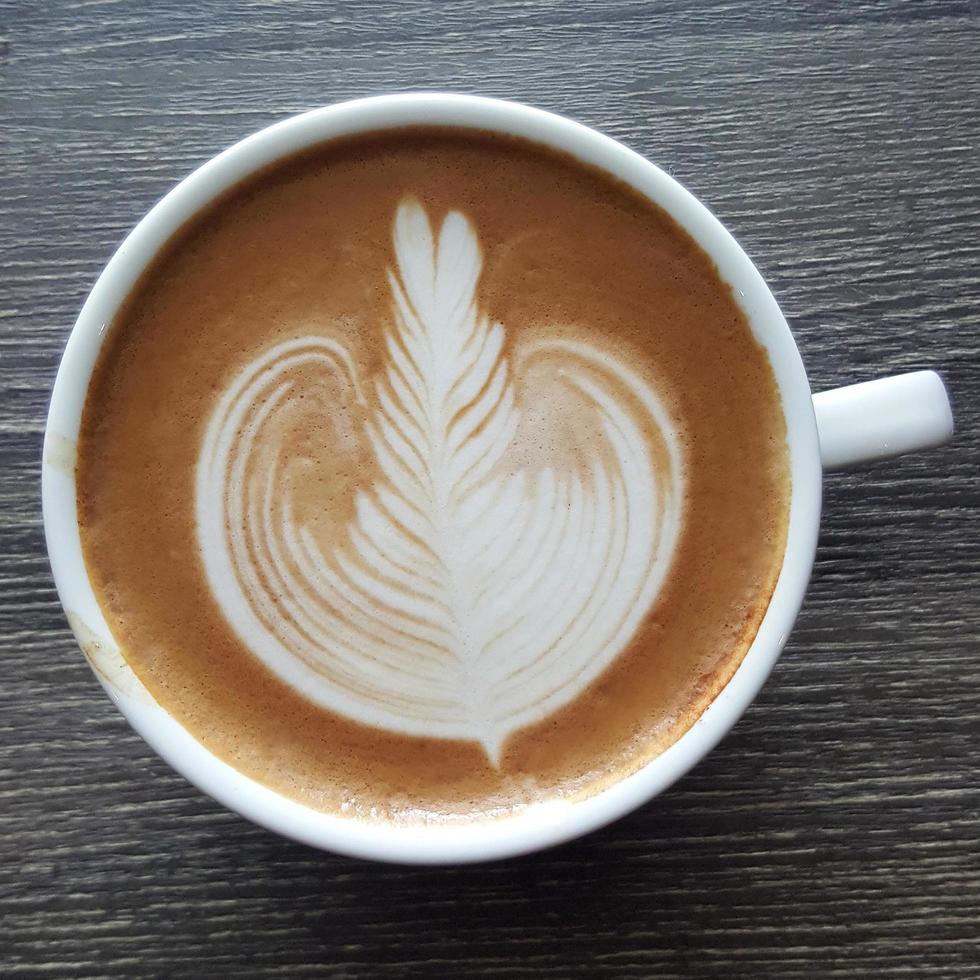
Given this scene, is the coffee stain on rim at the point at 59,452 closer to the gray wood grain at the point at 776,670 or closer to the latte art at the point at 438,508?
the latte art at the point at 438,508

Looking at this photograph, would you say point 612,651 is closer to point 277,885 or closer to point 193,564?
point 193,564

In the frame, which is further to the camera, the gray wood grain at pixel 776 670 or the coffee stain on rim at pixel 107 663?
A: the gray wood grain at pixel 776 670

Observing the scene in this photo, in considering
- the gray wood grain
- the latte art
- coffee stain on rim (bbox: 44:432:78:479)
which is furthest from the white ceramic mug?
the gray wood grain

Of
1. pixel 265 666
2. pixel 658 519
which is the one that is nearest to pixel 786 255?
pixel 658 519

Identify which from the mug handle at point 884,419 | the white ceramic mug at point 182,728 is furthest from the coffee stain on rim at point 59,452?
the mug handle at point 884,419

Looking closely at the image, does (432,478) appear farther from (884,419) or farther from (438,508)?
(884,419)

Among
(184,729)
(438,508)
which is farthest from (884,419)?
(184,729)

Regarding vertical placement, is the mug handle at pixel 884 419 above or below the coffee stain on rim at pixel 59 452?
below
